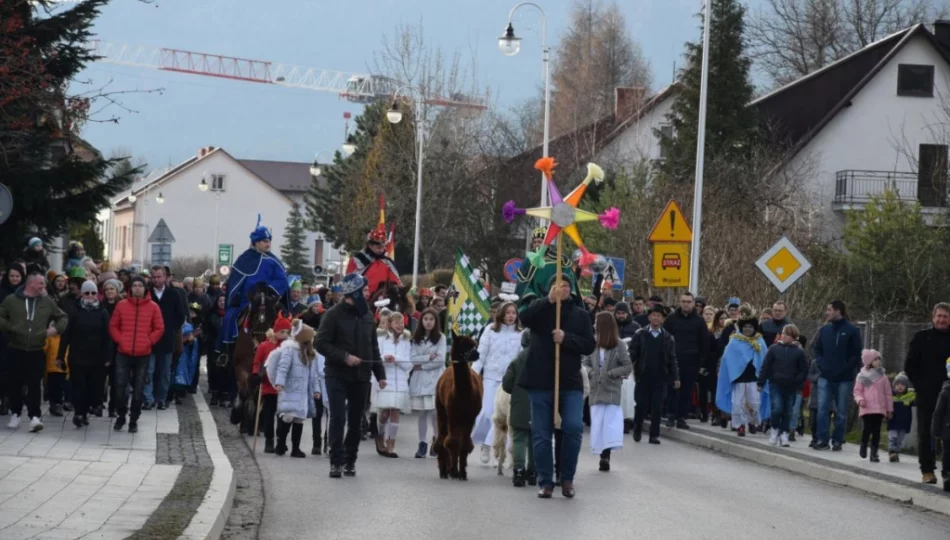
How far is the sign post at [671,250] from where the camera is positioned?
24234 millimetres

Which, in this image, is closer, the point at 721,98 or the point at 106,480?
the point at 106,480

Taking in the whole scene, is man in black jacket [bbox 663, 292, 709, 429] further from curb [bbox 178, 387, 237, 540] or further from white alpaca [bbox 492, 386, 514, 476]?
curb [bbox 178, 387, 237, 540]

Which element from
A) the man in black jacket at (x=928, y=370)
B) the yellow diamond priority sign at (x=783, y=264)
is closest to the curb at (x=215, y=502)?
the man in black jacket at (x=928, y=370)

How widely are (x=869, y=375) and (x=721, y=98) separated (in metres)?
38.9

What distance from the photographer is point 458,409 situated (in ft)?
49.1

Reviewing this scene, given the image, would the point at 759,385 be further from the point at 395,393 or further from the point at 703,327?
the point at 395,393

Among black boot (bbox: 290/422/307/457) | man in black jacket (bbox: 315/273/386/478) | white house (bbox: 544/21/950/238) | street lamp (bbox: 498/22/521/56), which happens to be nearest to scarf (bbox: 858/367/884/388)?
man in black jacket (bbox: 315/273/386/478)

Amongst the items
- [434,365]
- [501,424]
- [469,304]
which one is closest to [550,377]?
[501,424]

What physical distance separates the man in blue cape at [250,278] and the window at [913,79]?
39681 mm

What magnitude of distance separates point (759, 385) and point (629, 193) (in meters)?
22.4

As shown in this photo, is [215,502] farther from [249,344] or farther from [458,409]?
[249,344]

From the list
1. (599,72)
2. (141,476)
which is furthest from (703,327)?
(599,72)

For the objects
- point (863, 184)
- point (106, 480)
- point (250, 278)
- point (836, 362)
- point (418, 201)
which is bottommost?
point (106, 480)

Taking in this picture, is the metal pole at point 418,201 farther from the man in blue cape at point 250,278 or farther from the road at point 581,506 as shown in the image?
the road at point 581,506
